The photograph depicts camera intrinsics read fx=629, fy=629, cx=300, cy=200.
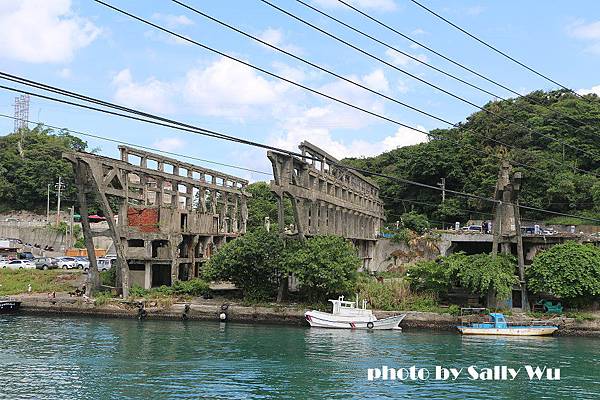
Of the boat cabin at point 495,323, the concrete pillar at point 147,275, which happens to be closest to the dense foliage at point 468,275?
the boat cabin at point 495,323

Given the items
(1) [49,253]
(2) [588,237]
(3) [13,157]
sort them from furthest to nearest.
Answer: (3) [13,157] < (1) [49,253] < (2) [588,237]

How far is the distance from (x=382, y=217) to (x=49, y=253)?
38.7 m

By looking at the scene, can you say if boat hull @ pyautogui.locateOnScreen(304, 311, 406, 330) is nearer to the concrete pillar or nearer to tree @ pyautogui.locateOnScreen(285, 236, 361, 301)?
tree @ pyautogui.locateOnScreen(285, 236, 361, 301)

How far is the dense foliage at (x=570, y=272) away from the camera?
35719mm

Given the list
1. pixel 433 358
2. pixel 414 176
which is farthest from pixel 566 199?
pixel 433 358

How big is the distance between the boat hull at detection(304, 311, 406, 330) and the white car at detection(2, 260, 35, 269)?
2921cm

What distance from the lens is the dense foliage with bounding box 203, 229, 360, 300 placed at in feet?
127

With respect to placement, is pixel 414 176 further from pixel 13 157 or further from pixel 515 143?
pixel 13 157

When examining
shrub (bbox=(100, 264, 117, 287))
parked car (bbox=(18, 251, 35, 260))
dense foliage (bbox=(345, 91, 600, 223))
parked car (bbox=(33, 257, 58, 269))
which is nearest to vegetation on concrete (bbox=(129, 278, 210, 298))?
shrub (bbox=(100, 264, 117, 287))

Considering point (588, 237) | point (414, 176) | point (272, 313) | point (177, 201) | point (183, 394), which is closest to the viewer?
point (183, 394)

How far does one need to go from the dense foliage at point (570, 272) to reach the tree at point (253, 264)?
15917mm

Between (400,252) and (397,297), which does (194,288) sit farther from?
(400,252)

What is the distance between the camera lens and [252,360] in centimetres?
2652

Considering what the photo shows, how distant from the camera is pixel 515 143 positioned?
75.2m
